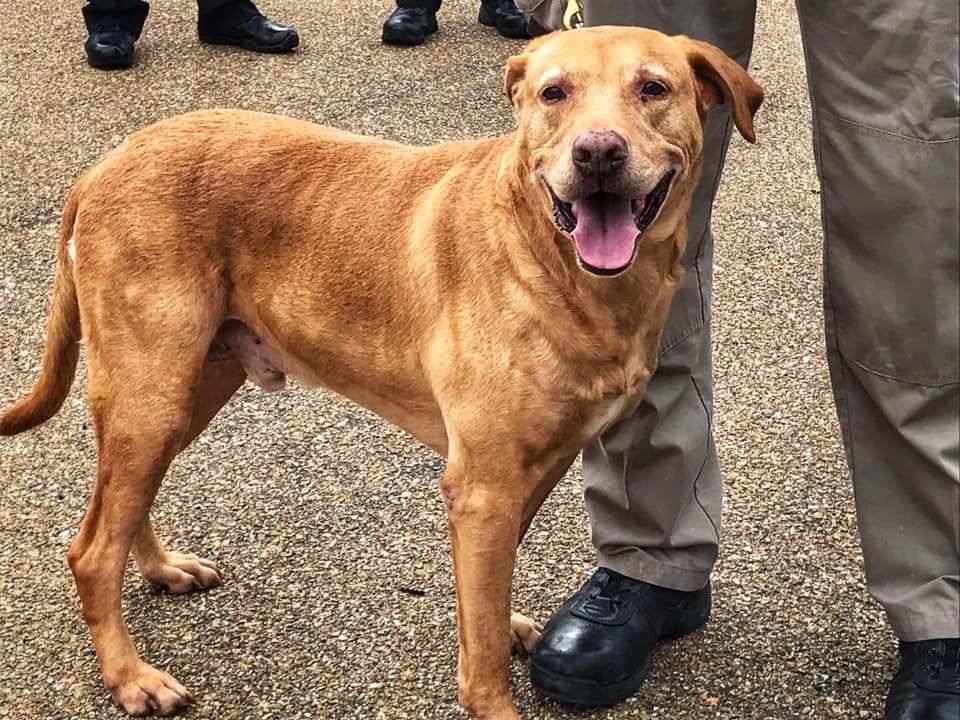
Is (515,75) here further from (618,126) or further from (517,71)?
(618,126)

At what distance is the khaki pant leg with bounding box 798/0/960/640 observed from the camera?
2426 mm

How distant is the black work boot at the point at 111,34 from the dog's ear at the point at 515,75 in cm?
481

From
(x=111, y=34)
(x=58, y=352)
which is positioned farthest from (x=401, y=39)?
(x=58, y=352)

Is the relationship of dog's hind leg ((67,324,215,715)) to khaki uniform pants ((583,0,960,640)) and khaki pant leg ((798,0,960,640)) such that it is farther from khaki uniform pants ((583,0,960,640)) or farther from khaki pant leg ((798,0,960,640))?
khaki pant leg ((798,0,960,640))

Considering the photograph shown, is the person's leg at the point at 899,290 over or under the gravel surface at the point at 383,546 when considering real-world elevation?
over

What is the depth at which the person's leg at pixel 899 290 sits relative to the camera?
7.97 feet

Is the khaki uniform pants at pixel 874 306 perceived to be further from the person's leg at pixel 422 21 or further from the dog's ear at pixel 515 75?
the person's leg at pixel 422 21

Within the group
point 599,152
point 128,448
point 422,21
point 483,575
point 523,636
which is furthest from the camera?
point 422,21

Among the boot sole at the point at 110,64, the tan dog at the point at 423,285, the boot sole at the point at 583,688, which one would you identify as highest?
the tan dog at the point at 423,285

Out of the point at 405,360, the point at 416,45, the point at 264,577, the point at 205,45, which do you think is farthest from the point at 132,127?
the point at 405,360

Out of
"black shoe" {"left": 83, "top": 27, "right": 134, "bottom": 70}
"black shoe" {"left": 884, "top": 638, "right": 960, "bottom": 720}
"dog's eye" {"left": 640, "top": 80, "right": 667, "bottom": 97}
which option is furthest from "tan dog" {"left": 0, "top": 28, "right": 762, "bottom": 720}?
"black shoe" {"left": 83, "top": 27, "right": 134, "bottom": 70}

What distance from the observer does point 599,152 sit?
2.27 meters

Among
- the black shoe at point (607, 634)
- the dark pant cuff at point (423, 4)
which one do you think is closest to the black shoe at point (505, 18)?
the dark pant cuff at point (423, 4)

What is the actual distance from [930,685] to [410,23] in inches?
209
